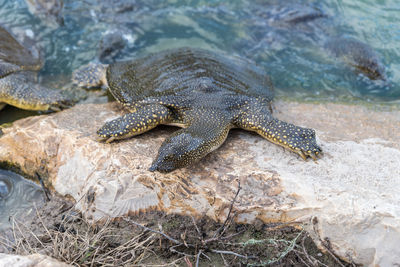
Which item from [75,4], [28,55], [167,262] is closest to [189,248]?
[167,262]

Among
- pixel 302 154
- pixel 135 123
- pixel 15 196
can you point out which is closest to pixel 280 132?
pixel 302 154

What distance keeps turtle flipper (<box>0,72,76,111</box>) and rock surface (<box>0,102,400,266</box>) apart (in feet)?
2.86

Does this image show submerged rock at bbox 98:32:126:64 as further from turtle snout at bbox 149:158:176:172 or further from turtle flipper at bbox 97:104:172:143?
turtle snout at bbox 149:158:176:172

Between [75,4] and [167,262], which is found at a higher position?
[75,4]

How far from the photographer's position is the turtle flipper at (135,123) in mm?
3707

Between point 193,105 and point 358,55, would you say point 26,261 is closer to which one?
point 193,105

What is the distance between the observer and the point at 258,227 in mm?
3197

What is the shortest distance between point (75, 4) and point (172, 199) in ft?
18.0

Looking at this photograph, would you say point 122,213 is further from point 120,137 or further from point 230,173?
point 230,173

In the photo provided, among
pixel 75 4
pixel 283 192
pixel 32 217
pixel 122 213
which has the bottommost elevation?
pixel 32 217

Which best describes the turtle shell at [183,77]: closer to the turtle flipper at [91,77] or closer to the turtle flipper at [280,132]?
the turtle flipper at [91,77]

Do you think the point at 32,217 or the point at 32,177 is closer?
the point at 32,217

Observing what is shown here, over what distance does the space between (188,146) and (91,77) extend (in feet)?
9.48

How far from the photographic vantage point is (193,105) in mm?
3988
